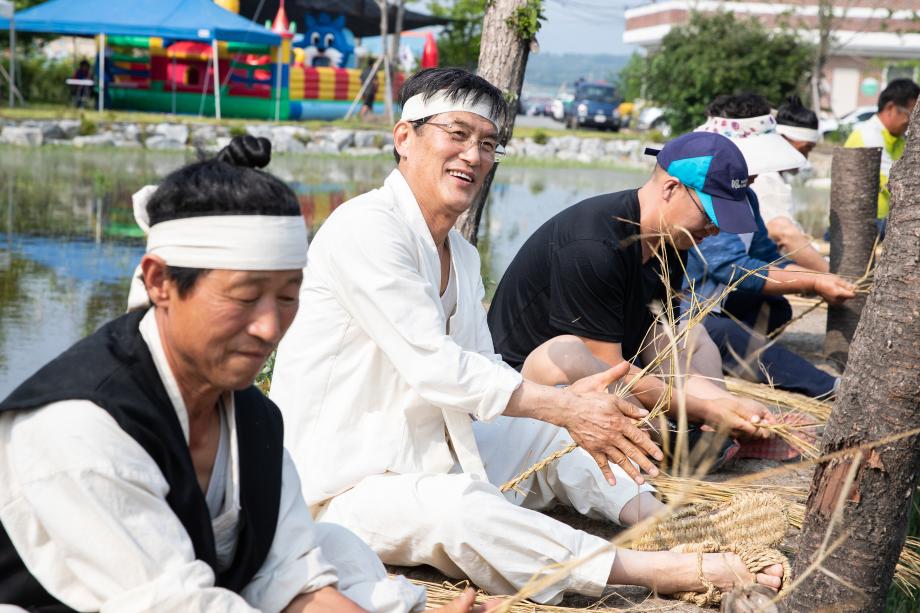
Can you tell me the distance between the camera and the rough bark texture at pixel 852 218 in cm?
586

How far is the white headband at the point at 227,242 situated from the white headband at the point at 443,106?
1316mm

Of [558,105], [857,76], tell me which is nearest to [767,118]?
[558,105]

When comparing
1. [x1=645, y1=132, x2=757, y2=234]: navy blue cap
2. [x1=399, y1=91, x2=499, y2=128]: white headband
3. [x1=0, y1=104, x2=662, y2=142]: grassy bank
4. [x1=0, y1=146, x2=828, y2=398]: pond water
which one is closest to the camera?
[x1=399, y1=91, x2=499, y2=128]: white headband

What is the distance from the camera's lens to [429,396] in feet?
9.40

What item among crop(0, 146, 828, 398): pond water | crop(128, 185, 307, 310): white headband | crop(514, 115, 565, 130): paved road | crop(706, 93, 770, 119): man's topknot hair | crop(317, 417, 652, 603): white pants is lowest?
crop(0, 146, 828, 398): pond water

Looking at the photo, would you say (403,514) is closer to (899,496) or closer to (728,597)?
(728,597)

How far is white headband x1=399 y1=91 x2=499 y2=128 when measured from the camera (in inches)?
123

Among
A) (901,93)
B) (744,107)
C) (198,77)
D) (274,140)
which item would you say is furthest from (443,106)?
(198,77)

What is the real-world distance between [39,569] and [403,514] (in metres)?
1.25

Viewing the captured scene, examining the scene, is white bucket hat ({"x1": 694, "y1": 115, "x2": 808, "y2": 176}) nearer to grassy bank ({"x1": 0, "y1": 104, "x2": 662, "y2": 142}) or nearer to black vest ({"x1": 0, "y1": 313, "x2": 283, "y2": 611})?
black vest ({"x1": 0, "y1": 313, "x2": 283, "y2": 611})

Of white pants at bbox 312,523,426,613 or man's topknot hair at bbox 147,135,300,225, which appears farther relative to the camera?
white pants at bbox 312,523,426,613

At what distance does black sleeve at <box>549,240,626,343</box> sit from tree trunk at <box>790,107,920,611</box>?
3.76 ft

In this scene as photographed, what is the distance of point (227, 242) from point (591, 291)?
2034 millimetres

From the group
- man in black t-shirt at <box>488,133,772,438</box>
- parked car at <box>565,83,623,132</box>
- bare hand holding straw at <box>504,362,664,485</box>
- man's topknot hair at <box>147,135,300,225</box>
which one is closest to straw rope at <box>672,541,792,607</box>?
bare hand holding straw at <box>504,362,664,485</box>
